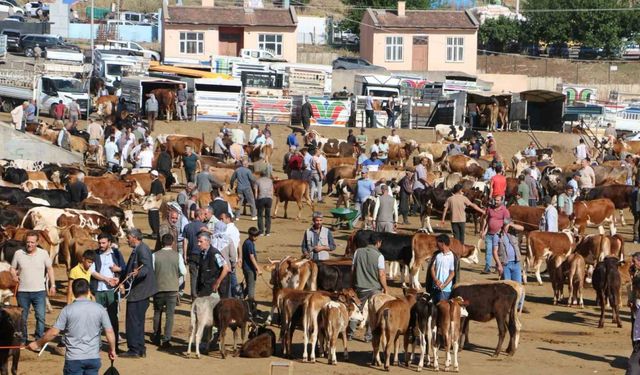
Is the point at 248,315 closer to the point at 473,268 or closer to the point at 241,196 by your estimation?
the point at 473,268

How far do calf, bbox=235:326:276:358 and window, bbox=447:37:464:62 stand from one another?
50404mm

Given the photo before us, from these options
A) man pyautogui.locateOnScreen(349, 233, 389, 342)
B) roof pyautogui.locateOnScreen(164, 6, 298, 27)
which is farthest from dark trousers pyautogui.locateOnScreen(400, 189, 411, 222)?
roof pyautogui.locateOnScreen(164, 6, 298, 27)

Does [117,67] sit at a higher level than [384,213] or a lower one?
higher

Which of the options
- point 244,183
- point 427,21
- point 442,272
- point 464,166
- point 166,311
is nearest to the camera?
point 166,311

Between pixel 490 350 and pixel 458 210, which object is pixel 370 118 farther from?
pixel 490 350

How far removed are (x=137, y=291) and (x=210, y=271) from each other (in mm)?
1324

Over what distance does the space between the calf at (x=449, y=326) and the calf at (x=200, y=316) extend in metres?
3.02

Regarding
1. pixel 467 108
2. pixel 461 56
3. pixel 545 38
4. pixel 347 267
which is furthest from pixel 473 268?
pixel 545 38

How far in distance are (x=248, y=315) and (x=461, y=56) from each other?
166 ft

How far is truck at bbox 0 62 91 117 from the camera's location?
42281 millimetres

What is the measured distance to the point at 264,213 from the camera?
2731cm

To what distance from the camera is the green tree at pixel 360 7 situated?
79.8 m

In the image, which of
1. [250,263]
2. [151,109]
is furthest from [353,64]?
[250,263]

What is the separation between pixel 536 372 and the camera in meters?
16.8
